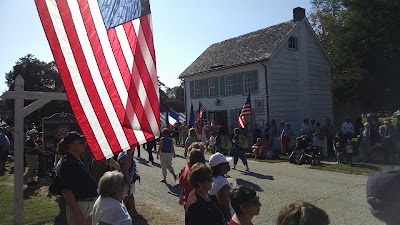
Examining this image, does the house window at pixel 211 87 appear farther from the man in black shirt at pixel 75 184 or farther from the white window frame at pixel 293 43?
the man in black shirt at pixel 75 184

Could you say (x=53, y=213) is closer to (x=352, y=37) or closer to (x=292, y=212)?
(x=292, y=212)

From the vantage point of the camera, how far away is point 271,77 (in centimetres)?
2234

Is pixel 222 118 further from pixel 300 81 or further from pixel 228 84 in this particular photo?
pixel 300 81

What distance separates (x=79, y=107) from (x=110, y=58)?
612 mm

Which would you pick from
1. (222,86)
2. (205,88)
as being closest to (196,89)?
(205,88)

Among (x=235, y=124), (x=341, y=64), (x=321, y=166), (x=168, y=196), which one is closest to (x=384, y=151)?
(x=321, y=166)

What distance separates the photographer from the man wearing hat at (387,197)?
6.10 ft

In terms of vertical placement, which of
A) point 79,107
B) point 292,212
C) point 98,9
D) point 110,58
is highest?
point 98,9

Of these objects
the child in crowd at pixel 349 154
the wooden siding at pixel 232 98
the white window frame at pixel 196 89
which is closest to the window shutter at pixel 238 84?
the wooden siding at pixel 232 98

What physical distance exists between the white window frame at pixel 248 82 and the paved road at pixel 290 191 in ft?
30.6

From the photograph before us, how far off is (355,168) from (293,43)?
12.5 meters

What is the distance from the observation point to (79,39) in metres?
3.68

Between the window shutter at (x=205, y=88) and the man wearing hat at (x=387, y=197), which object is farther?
the window shutter at (x=205, y=88)

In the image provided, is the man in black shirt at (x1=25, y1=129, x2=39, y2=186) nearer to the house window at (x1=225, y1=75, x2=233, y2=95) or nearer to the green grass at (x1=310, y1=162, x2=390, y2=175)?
the green grass at (x1=310, y1=162, x2=390, y2=175)
